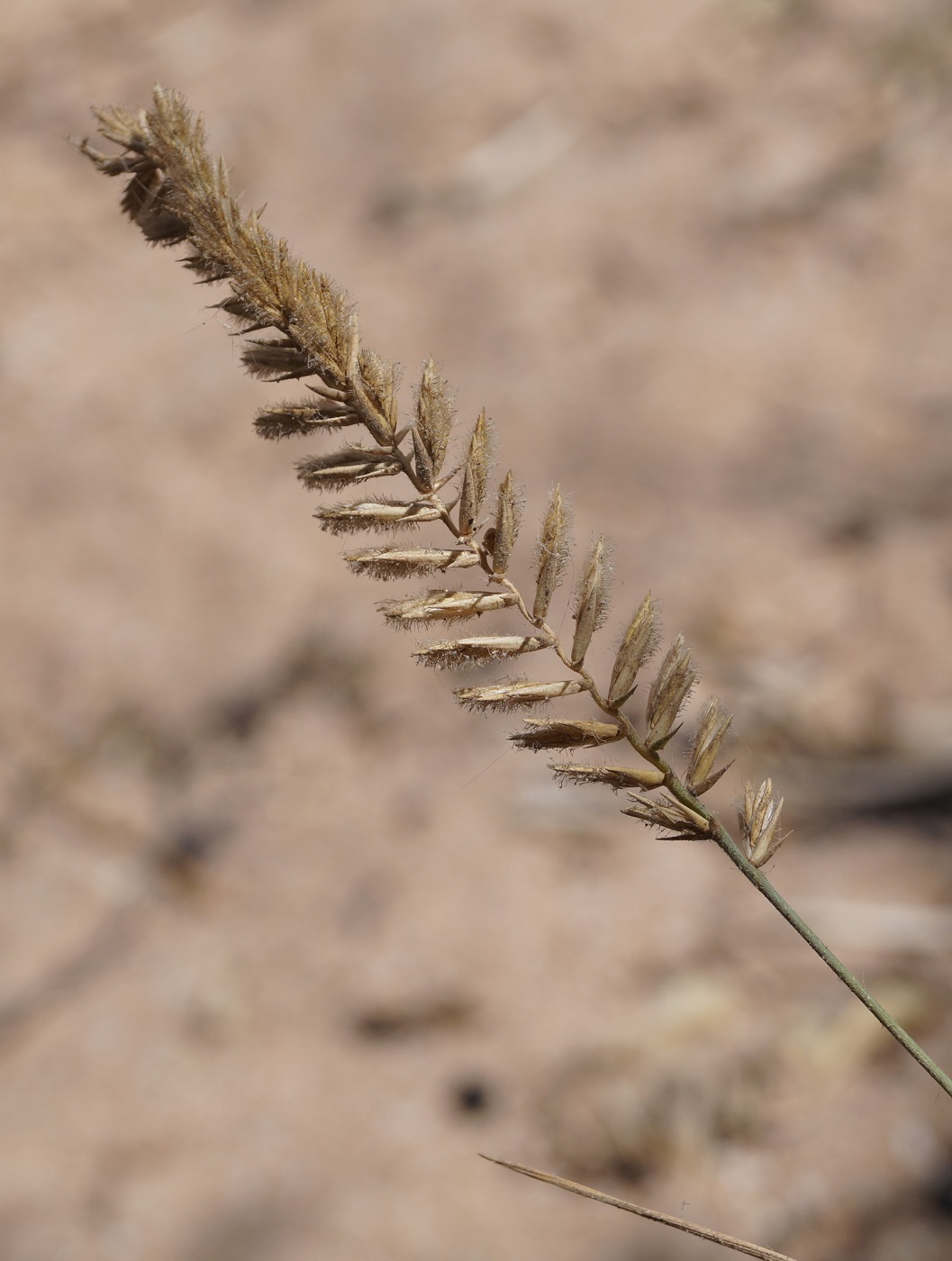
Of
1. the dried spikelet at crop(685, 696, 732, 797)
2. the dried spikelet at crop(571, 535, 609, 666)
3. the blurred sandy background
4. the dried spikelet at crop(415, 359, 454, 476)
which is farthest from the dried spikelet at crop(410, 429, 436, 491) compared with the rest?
the blurred sandy background

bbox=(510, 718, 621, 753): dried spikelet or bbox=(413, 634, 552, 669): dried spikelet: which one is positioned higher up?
bbox=(413, 634, 552, 669): dried spikelet

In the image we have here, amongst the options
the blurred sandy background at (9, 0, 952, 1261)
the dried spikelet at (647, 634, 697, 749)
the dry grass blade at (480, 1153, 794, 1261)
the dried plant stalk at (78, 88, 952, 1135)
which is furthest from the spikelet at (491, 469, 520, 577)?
the blurred sandy background at (9, 0, 952, 1261)

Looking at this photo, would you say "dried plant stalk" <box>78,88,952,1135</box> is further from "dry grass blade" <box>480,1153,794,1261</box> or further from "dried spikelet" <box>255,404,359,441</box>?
"dry grass blade" <box>480,1153,794,1261</box>

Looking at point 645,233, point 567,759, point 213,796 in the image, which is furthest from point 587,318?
point 567,759

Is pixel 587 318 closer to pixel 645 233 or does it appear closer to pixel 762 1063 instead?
pixel 645 233

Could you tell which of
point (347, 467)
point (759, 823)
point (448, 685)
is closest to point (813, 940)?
point (759, 823)

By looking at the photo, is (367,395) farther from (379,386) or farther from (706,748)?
(706,748)

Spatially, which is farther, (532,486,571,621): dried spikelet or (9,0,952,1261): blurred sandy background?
(9,0,952,1261): blurred sandy background
